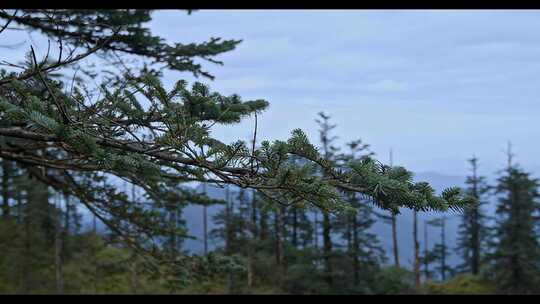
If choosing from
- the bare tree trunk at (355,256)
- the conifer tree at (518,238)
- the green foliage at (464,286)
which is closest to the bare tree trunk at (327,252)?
the bare tree trunk at (355,256)

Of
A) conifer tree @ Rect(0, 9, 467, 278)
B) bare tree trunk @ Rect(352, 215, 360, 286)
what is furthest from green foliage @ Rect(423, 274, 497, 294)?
conifer tree @ Rect(0, 9, 467, 278)

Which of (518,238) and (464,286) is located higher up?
(518,238)

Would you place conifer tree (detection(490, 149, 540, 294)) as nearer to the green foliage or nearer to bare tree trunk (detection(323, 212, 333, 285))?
the green foliage

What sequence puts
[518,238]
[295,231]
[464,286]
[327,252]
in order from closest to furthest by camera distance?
[518,238] → [327,252] → [464,286] → [295,231]

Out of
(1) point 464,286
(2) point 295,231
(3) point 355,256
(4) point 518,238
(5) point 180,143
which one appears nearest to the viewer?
(5) point 180,143

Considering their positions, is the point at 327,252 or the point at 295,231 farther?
the point at 295,231

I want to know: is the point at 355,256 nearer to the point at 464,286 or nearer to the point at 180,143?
the point at 464,286

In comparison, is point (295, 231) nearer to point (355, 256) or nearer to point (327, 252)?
point (355, 256)

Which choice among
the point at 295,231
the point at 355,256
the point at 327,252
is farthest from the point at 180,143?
the point at 295,231

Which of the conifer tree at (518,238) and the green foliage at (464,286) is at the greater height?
the conifer tree at (518,238)

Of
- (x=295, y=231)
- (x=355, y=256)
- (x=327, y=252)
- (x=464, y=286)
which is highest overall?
(x=295, y=231)

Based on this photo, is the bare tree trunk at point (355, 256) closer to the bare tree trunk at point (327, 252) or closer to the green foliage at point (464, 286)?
the bare tree trunk at point (327, 252)
